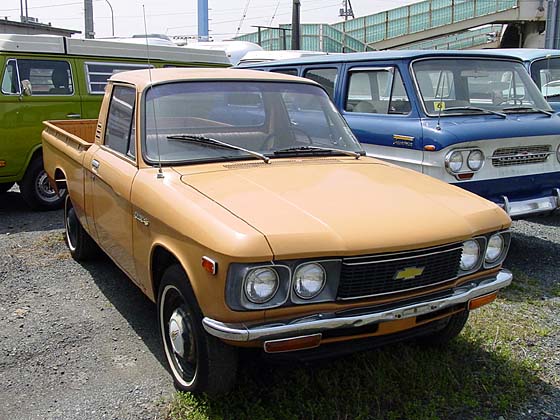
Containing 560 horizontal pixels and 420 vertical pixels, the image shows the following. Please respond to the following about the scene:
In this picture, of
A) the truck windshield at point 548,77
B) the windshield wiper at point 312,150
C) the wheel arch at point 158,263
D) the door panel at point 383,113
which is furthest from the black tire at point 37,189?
the truck windshield at point 548,77

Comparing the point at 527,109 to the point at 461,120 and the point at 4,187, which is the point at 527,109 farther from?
the point at 4,187

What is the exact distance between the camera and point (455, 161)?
5168 mm

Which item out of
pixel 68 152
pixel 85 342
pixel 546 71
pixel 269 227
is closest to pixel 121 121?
pixel 68 152

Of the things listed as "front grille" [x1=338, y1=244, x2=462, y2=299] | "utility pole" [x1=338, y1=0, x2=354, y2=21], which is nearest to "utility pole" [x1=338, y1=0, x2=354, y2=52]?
"utility pole" [x1=338, y1=0, x2=354, y2=21]

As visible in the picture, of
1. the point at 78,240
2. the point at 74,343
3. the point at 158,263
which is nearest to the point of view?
the point at 158,263

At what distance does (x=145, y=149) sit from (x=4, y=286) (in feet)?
7.11

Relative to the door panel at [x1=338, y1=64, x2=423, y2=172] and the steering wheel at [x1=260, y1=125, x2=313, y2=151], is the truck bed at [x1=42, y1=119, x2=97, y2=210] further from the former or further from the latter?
the door panel at [x1=338, y1=64, x2=423, y2=172]

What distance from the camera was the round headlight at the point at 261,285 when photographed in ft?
8.67

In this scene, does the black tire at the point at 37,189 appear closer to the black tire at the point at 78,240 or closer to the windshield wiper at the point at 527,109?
the black tire at the point at 78,240

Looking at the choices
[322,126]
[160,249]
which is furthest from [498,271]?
[160,249]

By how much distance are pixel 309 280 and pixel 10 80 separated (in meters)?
5.90

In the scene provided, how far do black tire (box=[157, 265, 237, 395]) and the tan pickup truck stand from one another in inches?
0.4

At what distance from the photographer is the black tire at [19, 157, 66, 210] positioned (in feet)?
24.5

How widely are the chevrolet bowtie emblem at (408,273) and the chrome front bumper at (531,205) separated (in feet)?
8.70
